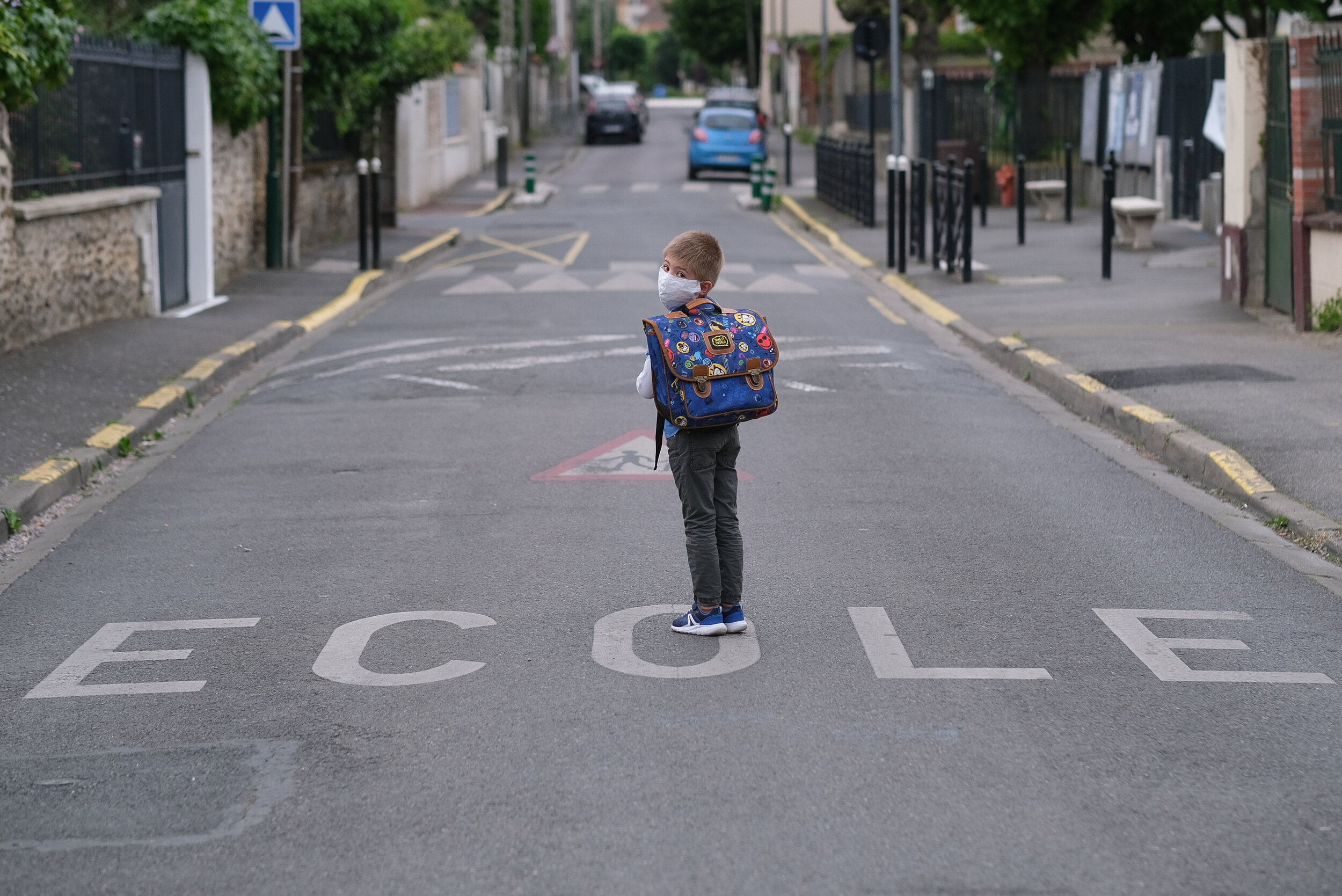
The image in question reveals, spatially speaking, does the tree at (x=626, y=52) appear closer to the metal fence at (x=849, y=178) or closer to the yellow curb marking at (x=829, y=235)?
the yellow curb marking at (x=829, y=235)

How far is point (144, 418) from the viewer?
34.6 ft

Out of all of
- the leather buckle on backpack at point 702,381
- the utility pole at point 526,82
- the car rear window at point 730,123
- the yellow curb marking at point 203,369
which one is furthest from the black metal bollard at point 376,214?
the utility pole at point 526,82

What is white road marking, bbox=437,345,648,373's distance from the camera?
12.8 meters

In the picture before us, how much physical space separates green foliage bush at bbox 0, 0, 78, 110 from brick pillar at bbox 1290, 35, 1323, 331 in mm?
9537

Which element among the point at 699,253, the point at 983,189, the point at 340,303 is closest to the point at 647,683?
the point at 699,253

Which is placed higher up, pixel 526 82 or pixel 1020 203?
pixel 526 82

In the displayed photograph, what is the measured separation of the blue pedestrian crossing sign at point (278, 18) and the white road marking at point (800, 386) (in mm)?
9544

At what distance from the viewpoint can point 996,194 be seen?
30969mm

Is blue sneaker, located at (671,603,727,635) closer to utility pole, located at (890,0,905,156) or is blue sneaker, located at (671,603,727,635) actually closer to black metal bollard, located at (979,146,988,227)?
utility pole, located at (890,0,905,156)

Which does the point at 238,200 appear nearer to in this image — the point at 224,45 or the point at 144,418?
the point at 224,45

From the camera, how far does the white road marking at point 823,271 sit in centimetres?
2038

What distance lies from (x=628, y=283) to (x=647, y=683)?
14.2 metres

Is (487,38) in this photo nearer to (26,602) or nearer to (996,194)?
(996,194)

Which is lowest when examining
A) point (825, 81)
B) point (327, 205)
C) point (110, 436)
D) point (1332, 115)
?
point (110, 436)
